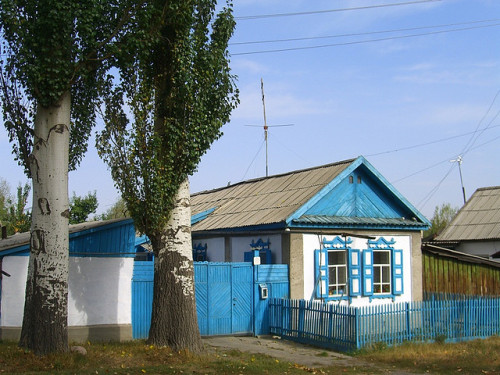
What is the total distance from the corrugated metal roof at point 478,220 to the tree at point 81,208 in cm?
2161

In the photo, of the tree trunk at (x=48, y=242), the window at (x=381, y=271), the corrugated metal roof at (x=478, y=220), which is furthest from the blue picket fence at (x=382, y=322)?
the corrugated metal roof at (x=478, y=220)

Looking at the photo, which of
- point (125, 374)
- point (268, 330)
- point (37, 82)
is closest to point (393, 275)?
point (268, 330)

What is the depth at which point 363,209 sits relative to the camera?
20250 mm

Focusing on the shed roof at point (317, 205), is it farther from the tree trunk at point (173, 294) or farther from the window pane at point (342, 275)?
the tree trunk at point (173, 294)

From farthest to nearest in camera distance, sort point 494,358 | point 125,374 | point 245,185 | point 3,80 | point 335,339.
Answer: point 245,185 < point 335,339 < point 494,358 < point 3,80 < point 125,374

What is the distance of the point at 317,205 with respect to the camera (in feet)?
62.6

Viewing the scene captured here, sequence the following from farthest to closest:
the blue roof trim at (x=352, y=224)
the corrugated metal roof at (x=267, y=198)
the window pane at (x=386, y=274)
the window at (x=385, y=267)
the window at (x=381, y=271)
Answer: the window pane at (x=386, y=274) → the window at (x=381, y=271) → the window at (x=385, y=267) → the corrugated metal roof at (x=267, y=198) → the blue roof trim at (x=352, y=224)

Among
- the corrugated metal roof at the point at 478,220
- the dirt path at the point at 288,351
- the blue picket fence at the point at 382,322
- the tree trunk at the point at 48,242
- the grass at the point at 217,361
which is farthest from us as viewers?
the corrugated metal roof at the point at 478,220

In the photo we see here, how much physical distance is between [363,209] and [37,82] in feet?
37.5

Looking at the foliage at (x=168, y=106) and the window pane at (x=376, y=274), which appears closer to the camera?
the foliage at (x=168, y=106)

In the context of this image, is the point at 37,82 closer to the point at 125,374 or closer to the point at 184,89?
the point at 184,89

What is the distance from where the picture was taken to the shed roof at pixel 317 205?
1866 centimetres

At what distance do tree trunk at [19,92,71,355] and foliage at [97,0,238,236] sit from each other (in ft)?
6.17

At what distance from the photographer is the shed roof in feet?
61.2
